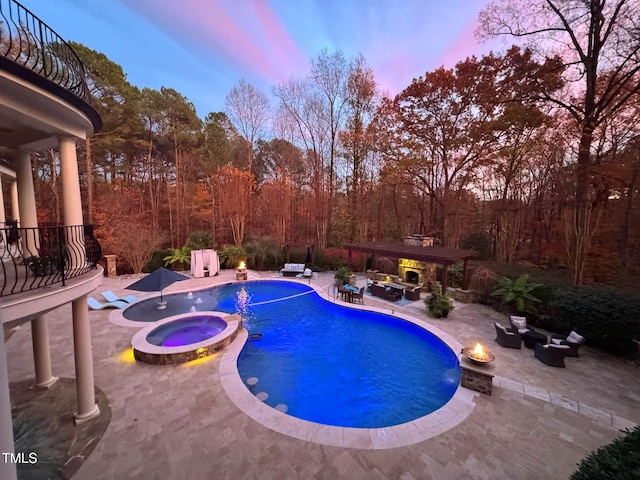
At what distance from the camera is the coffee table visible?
22.1 feet

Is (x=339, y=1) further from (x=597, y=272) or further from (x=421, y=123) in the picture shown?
(x=597, y=272)

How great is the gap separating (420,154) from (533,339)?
38.8ft

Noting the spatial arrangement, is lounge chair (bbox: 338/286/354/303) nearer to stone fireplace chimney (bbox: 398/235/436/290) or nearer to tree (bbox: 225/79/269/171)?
stone fireplace chimney (bbox: 398/235/436/290)

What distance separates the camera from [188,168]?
64.2ft

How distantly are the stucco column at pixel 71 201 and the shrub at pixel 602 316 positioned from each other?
38.9ft

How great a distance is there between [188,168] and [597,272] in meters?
24.4

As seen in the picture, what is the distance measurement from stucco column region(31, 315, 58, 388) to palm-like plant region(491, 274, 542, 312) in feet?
42.4

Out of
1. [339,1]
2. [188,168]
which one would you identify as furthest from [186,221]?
[339,1]

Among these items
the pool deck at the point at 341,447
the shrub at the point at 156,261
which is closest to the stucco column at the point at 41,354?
the pool deck at the point at 341,447

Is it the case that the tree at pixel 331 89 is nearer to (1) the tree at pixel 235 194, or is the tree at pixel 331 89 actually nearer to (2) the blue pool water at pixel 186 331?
(1) the tree at pixel 235 194

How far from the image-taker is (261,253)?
1659cm

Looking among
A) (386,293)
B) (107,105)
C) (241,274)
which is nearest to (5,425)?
(386,293)

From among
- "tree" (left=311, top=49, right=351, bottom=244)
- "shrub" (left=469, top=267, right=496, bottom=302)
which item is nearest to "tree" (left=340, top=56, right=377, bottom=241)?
"tree" (left=311, top=49, right=351, bottom=244)

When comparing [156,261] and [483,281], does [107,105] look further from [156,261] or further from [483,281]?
[483,281]
